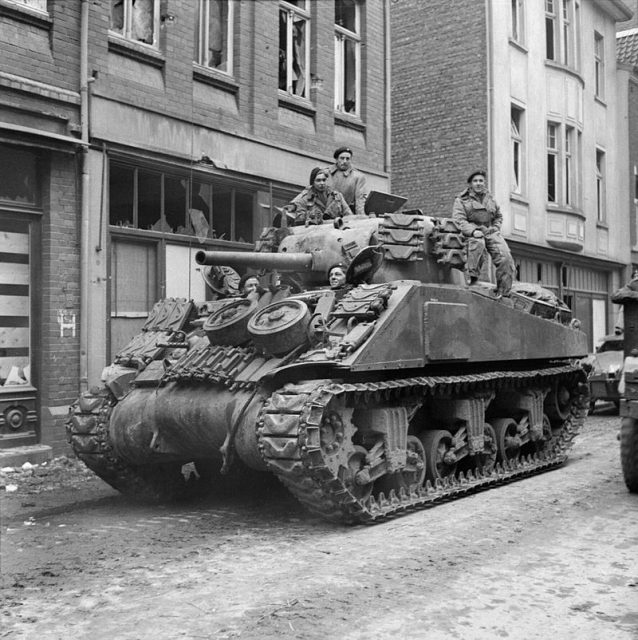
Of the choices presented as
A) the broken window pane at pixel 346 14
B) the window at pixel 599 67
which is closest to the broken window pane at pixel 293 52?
the broken window pane at pixel 346 14

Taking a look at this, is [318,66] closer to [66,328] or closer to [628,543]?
[66,328]

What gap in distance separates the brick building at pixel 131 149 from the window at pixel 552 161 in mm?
8373

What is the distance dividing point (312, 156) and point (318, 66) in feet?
5.35

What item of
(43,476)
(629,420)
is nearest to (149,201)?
(43,476)

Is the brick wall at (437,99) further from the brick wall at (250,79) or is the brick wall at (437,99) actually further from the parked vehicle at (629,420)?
the parked vehicle at (629,420)

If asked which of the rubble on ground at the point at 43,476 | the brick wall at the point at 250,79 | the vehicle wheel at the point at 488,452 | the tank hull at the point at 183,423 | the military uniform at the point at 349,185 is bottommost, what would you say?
the rubble on ground at the point at 43,476

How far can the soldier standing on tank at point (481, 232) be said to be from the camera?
9.64m

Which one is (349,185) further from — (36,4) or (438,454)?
(36,4)

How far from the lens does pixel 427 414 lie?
A: 910 centimetres

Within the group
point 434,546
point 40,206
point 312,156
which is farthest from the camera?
point 312,156

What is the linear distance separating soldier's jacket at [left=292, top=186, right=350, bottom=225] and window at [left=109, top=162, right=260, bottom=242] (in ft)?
9.09

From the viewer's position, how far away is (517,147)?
2097cm

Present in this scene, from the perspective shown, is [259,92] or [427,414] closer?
[427,414]

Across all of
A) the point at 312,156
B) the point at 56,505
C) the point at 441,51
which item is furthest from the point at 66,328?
the point at 441,51
